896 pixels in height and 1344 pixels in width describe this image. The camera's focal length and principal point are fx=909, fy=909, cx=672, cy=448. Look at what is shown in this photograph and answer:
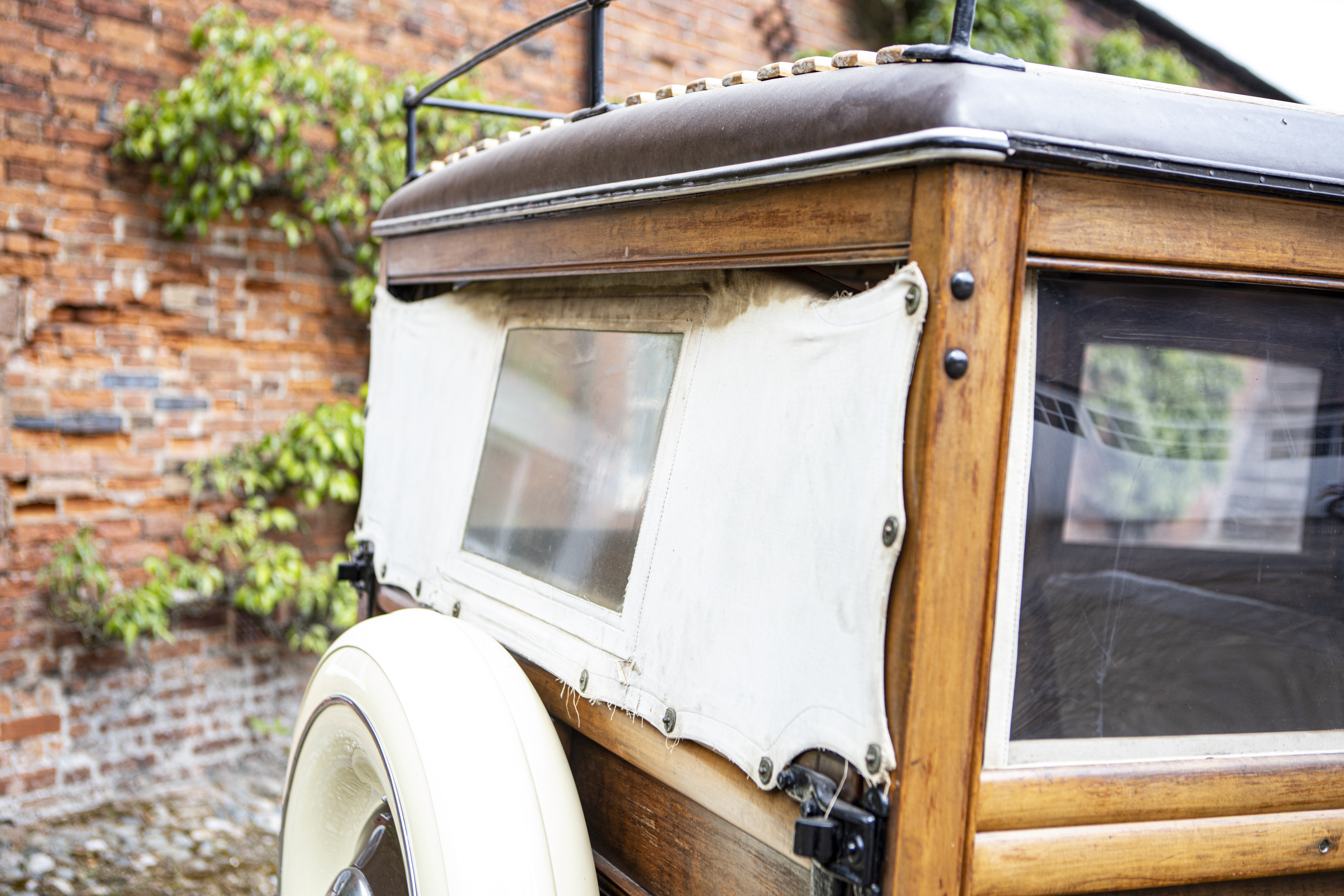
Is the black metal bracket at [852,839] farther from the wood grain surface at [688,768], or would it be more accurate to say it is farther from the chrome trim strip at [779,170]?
the chrome trim strip at [779,170]

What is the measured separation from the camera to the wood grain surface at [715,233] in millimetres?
1033

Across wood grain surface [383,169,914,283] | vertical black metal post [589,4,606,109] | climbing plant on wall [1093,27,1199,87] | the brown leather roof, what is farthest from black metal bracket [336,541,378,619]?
climbing plant on wall [1093,27,1199,87]

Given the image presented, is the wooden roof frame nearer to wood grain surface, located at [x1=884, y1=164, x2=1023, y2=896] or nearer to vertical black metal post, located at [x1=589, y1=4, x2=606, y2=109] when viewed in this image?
wood grain surface, located at [x1=884, y1=164, x2=1023, y2=896]

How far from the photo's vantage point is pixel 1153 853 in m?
1.08

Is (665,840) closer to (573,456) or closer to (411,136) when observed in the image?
(573,456)

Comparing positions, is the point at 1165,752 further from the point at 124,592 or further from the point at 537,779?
the point at 124,592

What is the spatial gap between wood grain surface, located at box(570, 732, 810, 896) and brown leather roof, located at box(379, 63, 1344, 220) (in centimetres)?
87

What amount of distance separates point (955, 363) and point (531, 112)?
1917 mm

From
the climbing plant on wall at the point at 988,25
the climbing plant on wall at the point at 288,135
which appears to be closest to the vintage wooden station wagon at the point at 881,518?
the climbing plant on wall at the point at 288,135

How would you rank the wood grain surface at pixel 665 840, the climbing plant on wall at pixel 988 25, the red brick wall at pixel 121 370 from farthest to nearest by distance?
the climbing plant on wall at pixel 988 25 → the red brick wall at pixel 121 370 → the wood grain surface at pixel 665 840

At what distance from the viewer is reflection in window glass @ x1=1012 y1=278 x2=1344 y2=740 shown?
1.12 m

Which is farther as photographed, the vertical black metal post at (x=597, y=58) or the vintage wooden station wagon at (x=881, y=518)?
the vertical black metal post at (x=597, y=58)

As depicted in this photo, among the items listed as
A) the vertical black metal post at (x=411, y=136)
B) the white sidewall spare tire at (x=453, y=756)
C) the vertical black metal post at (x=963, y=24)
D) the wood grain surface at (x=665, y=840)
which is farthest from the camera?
the vertical black metal post at (x=411, y=136)

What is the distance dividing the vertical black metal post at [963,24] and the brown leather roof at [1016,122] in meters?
0.04
